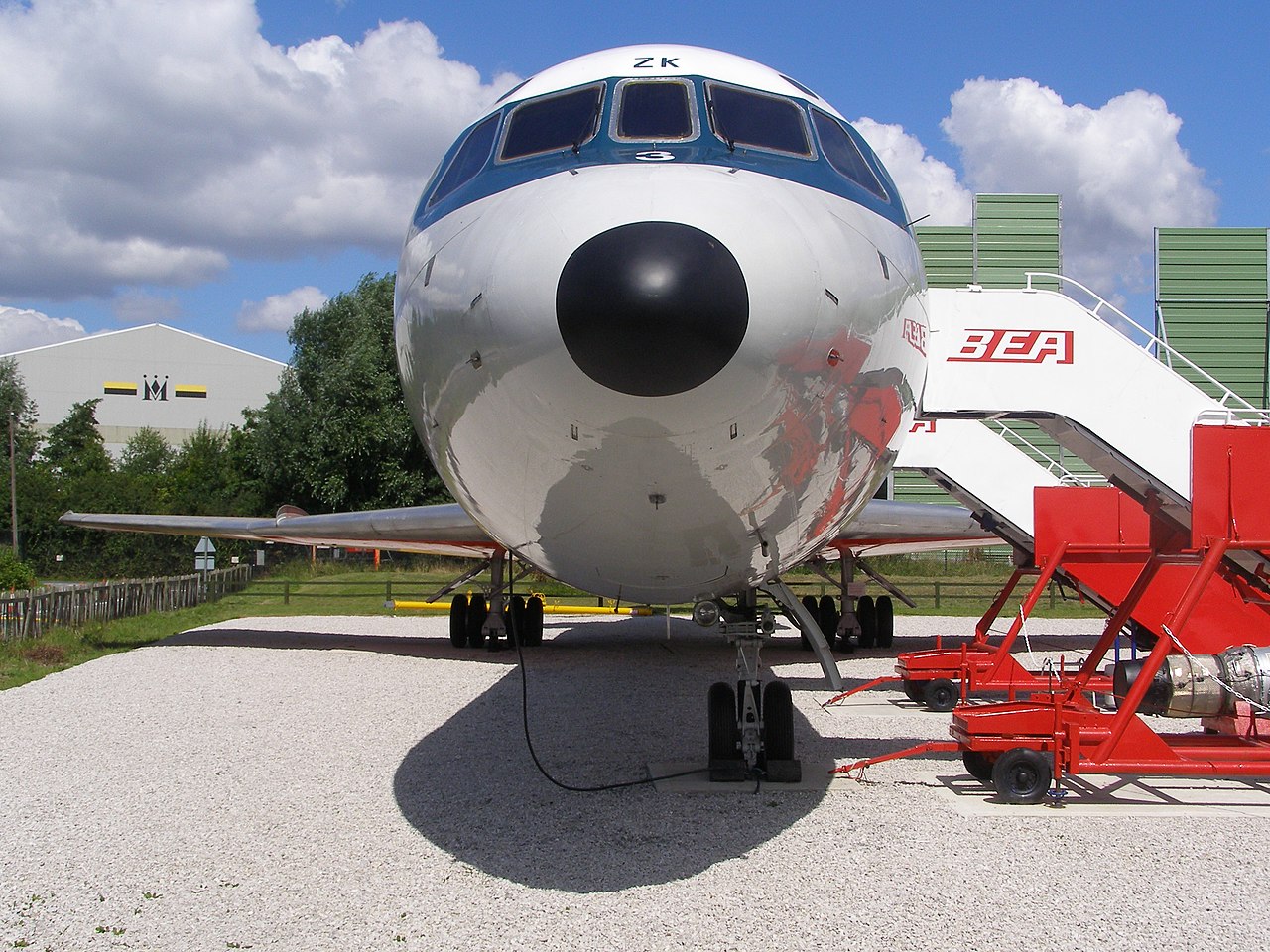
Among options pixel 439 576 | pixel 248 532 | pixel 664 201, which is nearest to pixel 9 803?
pixel 664 201

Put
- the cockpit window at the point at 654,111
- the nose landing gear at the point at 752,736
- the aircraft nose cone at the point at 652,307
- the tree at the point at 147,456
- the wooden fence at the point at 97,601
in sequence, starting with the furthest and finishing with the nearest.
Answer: the tree at the point at 147,456 < the wooden fence at the point at 97,601 < the nose landing gear at the point at 752,736 < the cockpit window at the point at 654,111 < the aircraft nose cone at the point at 652,307

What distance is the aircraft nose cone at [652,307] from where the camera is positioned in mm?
3312

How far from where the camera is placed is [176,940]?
4.54 metres

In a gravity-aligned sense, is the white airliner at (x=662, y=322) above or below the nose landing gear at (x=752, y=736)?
above

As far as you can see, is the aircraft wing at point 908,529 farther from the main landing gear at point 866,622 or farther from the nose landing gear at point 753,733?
the nose landing gear at point 753,733

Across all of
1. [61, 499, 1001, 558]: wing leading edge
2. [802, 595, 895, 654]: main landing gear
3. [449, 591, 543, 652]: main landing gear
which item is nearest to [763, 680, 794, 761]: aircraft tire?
[61, 499, 1001, 558]: wing leading edge

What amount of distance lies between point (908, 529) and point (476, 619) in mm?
6890

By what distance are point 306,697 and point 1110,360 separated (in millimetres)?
8780

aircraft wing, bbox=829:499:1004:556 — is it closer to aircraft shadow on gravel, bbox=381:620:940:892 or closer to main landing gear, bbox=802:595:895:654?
main landing gear, bbox=802:595:895:654

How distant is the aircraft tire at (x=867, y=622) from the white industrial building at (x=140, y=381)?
195ft

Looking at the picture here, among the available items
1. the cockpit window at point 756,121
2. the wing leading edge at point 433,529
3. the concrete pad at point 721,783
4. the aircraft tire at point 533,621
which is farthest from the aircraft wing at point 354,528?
the cockpit window at point 756,121

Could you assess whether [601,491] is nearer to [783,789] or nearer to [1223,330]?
[783,789]

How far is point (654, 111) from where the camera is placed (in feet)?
15.4

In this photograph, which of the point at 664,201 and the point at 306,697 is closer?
the point at 664,201
